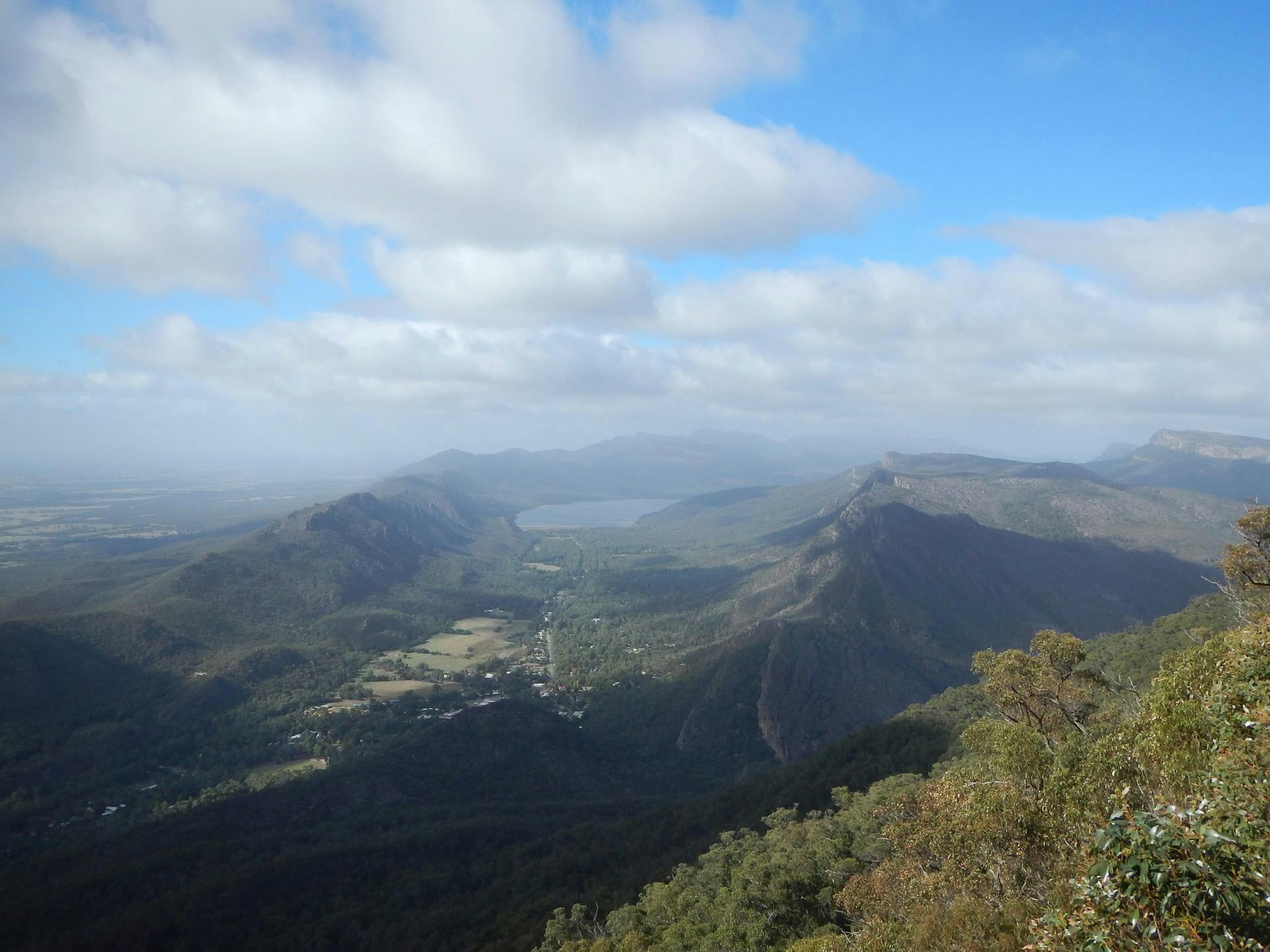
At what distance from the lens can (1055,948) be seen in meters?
9.43

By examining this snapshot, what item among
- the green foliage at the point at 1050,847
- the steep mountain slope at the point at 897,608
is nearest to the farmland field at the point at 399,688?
the steep mountain slope at the point at 897,608

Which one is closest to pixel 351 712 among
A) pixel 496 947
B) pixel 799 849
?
pixel 496 947

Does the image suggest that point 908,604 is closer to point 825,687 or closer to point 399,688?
point 825,687

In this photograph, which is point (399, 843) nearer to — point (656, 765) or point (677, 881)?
point (677, 881)

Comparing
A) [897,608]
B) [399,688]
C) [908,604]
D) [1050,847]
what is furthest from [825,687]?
[1050,847]

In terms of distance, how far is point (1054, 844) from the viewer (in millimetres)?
17953

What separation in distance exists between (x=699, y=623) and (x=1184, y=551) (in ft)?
474

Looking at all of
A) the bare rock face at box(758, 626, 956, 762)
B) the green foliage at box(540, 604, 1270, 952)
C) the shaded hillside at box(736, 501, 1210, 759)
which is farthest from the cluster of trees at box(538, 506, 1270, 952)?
the shaded hillside at box(736, 501, 1210, 759)

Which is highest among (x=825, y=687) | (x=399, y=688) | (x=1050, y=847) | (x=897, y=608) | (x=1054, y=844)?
(x=1054, y=844)

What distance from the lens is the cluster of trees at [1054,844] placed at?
28.7 ft

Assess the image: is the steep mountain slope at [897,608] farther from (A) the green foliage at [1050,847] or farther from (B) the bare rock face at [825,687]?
(A) the green foliage at [1050,847]

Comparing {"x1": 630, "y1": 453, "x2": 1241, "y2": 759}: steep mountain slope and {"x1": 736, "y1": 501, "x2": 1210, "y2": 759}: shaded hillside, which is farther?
{"x1": 736, "y1": 501, "x2": 1210, "y2": 759}: shaded hillside

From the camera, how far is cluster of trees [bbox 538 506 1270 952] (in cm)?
873

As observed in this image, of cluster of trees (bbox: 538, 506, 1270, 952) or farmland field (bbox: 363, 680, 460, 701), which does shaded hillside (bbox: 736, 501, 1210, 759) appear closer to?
farmland field (bbox: 363, 680, 460, 701)
